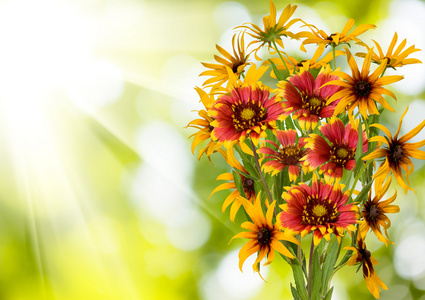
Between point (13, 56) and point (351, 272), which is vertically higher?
point (13, 56)

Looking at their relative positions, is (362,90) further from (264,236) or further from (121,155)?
(121,155)

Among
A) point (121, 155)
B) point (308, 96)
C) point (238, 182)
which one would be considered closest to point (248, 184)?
point (238, 182)

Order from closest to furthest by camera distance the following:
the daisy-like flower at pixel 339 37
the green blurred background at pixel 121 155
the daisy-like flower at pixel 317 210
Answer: the daisy-like flower at pixel 317 210, the daisy-like flower at pixel 339 37, the green blurred background at pixel 121 155

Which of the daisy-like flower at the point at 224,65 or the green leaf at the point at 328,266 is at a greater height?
the daisy-like flower at the point at 224,65

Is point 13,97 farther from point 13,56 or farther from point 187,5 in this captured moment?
point 187,5

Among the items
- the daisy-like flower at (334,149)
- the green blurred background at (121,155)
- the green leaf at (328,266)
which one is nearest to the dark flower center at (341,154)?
the daisy-like flower at (334,149)

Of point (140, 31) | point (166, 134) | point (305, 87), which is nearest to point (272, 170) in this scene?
point (305, 87)

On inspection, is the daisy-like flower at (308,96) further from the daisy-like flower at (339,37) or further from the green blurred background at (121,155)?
the green blurred background at (121,155)
